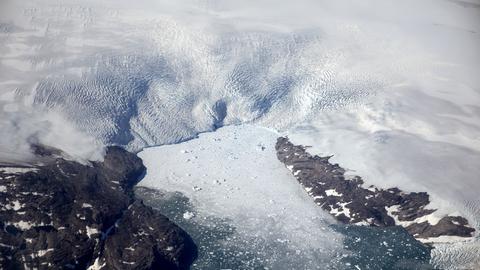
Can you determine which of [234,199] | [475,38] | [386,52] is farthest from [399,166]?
[475,38]

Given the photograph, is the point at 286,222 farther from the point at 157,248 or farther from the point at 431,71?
the point at 431,71

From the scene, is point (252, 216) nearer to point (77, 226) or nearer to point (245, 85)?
point (77, 226)

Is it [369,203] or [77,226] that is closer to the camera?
[77,226]

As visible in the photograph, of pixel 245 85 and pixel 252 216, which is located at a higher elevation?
pixel 245 85

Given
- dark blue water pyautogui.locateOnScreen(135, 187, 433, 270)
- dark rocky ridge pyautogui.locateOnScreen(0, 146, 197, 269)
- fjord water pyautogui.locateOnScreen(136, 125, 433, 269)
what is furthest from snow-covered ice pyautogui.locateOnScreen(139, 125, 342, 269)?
dark rocky ridge pyautogui.locateOnScreen(0, 146, 197, 269)

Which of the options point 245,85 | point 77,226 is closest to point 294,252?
point 77,226

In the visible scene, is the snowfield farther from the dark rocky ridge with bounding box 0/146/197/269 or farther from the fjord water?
the dark rocky ridge with bounding box 0/146/197/269
